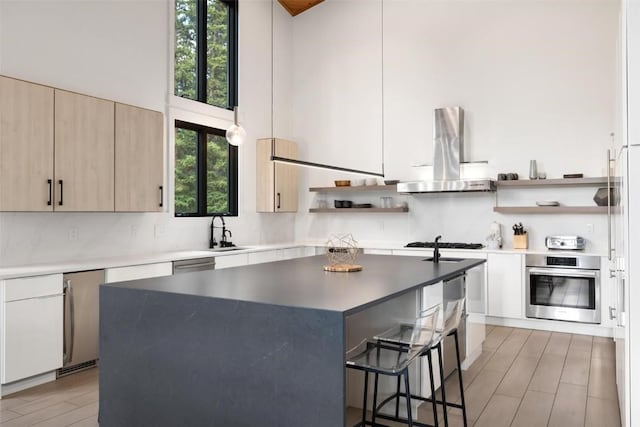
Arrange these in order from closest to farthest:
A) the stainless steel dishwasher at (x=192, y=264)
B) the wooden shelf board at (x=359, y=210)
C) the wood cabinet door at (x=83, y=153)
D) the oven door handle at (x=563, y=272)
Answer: the wood cabinet door at (x=83, y=153) < the stainless steel dishwasher at (x=192, y=264) < the oven door handle at (x=563, y=272) < the wooden shelf board at (x=359, y=210)

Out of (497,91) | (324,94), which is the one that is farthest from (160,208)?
(497,91)

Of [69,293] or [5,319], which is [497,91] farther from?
[5,319]

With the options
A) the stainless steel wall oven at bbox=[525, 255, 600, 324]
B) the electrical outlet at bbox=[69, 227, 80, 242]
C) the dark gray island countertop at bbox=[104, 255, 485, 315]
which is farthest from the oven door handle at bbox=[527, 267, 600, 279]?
the electrical outlet at bbox=[69, 227, 80, 242]

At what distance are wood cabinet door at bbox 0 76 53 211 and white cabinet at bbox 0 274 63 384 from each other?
62 cm

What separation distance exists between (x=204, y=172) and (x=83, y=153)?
2.12 metres

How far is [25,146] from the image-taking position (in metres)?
3.84

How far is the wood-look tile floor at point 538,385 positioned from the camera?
3146 millimetres

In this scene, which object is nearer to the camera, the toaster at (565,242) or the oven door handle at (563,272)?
the oven door handle at (563,272)

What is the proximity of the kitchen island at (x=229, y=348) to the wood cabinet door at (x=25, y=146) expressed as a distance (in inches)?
65.3

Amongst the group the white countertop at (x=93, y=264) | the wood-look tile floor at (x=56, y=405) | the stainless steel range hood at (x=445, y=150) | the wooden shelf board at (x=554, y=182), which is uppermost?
the stainless steel range hood at (x=445, y=150)

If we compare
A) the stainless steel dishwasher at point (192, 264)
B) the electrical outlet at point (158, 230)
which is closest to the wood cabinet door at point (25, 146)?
the stainless steel dishwasher at point (192, 264)

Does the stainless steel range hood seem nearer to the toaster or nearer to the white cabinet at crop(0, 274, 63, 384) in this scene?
the toaster

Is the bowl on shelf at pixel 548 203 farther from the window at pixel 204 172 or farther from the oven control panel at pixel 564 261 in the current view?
the window at pixel 204 172

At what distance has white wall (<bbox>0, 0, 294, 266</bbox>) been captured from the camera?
4.23 metres
